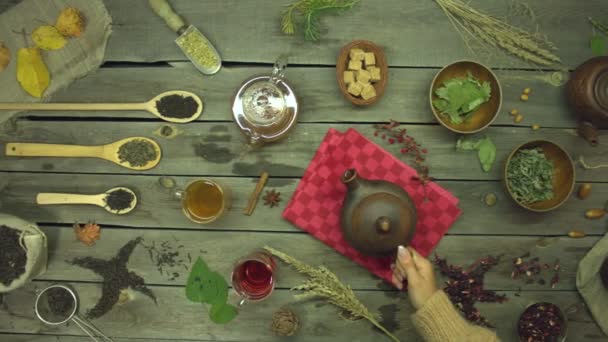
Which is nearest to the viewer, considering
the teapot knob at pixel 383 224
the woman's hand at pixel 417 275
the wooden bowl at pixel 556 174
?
the teapot knob at pixel 383 224

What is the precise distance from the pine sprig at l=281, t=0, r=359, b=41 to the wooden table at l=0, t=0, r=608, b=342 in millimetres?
36

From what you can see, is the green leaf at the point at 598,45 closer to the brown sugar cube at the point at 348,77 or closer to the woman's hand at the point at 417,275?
the brown sugar cube at the point at 348,77

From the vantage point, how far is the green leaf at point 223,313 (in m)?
1.96

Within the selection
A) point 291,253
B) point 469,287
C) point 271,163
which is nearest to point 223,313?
point 291,253

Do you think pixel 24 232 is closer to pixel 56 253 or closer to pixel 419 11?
pixel 56 253

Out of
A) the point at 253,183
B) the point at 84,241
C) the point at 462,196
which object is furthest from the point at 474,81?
the point at 84,241

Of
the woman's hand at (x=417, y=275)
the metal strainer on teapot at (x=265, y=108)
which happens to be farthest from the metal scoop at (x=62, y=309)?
the woman's hand at (x=417, y=275)

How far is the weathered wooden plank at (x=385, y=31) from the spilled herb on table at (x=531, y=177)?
1.26ft

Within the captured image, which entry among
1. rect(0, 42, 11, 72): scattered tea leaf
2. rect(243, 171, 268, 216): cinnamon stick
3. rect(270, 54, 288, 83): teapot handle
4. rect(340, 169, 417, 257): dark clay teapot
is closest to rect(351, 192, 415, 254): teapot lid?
rect(340, 169, 417, 257): dark clay teapot

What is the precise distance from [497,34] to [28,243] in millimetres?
1924

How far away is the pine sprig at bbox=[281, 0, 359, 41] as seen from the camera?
1.94m

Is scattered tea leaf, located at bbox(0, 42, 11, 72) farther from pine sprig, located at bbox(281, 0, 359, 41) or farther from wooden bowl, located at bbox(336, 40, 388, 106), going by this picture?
wooden bowl, located at bbox(336, 40, 388, 106)

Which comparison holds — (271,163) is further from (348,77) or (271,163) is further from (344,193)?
(348,77)

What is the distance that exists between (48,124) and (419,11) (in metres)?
1.55
